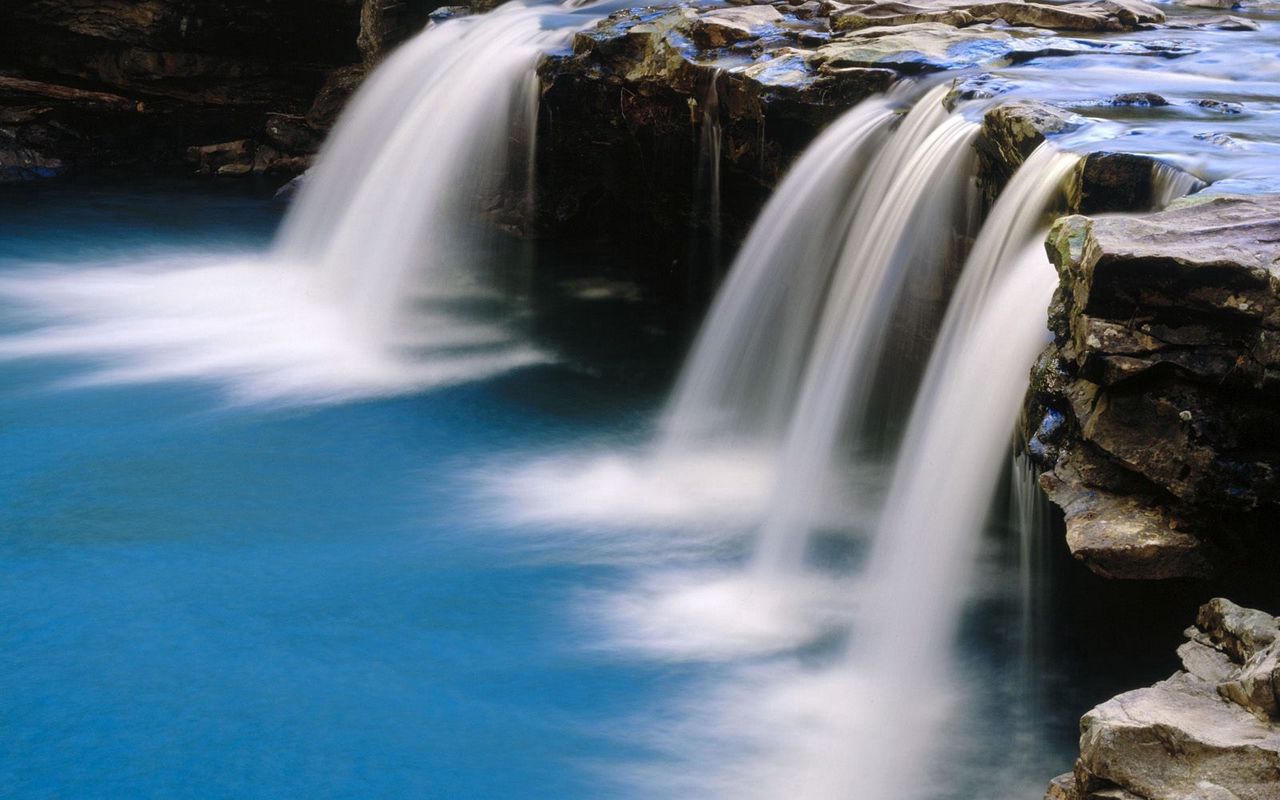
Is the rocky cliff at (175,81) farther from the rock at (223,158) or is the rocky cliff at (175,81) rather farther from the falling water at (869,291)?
the falling water at (869,291)

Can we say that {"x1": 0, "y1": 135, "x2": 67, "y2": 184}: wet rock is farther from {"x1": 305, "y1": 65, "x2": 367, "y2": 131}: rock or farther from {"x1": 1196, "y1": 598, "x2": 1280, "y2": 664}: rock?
{"x1": 1196, "y1": 598, "x2": 1280, "y2": 664}: rock

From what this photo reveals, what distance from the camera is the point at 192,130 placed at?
49.8ft

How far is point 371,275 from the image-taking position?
1102cm

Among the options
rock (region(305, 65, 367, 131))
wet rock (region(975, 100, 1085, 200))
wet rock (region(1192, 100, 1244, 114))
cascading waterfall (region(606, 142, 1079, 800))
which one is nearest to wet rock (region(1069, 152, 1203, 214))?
cascading waterfall (region(606, 142, 1079, 800))

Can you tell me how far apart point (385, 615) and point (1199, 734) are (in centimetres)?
393

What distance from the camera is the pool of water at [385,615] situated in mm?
5336

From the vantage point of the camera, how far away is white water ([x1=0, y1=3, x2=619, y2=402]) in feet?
31.9

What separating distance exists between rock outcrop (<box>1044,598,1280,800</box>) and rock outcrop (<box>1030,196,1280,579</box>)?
19.2 inches

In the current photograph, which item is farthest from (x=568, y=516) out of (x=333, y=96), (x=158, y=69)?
(x=158, y=69)

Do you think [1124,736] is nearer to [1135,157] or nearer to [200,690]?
[1135,157]

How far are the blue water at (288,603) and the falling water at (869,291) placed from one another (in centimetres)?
123

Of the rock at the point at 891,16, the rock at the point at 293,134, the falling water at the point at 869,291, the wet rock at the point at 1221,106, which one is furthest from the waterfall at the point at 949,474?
the rock at the point at 293,134

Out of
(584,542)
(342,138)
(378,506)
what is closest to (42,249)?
(342,138)

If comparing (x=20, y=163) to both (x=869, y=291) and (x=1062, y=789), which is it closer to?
(x=869, y=291)
